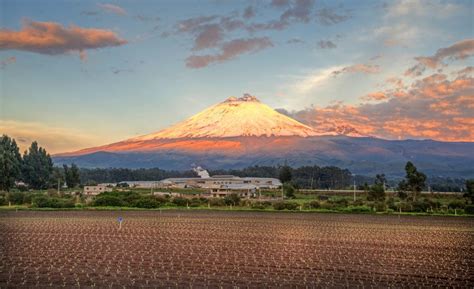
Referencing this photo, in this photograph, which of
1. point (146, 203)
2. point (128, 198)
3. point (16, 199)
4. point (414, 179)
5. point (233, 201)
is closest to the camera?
point (146, 203)

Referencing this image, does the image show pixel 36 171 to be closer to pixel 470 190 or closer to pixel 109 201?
pixel 109 201

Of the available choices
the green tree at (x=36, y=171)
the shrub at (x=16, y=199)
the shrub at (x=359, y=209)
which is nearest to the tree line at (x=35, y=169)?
the green tree at (x=36, y=171)

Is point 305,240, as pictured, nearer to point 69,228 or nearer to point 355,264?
point 355,264

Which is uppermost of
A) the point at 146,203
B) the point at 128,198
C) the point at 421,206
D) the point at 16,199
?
the point at 128,198

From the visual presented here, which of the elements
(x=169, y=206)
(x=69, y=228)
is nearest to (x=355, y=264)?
(x=69, y=228)

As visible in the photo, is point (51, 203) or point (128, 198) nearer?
point (51, 203)

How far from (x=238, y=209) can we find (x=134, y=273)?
52.3 metres

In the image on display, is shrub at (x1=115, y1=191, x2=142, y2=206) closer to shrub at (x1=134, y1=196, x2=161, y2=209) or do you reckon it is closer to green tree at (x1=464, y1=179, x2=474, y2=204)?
shrub at (x1=134, y1=196, x2=161, y2=209)

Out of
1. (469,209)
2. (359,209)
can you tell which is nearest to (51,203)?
(359,209)

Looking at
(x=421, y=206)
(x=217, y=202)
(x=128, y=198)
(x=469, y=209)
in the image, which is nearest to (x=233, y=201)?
(x=217, y=202)

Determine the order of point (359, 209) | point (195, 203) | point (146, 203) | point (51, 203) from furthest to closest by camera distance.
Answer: point (195, 203) → point (146, 203) → point (359, 209) → point (51, 203)

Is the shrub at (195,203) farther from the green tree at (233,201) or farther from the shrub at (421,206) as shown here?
the shrub at (421,206)

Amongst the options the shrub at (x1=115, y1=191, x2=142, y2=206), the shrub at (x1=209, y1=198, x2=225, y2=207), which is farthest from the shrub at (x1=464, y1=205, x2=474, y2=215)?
the shrub at (x1=115, y1=191, x2=142, y2=206)

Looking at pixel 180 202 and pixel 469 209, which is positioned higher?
pixel 180 202
